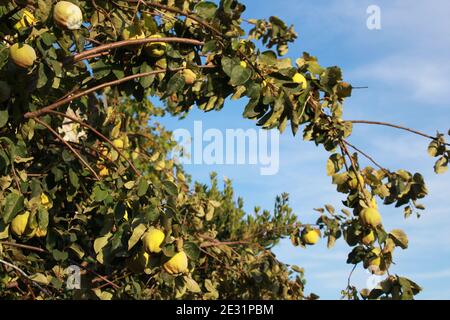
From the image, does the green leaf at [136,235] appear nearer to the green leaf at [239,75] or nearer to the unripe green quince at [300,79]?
the green leaf at [239,75]

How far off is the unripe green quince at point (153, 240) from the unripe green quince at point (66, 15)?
849mm

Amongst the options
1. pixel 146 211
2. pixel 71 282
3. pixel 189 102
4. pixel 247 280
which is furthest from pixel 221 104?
A: pixel 247 280

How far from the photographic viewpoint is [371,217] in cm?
279

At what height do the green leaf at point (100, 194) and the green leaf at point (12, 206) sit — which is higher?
the green leaf at point (100, 194)

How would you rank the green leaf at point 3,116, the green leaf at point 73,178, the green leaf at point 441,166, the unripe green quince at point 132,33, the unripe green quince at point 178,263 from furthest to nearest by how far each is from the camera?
the green leaf at point 73,178, the green leaf at point 441,166, the unripe green quince at point 132,33, the green leaf at point 3,116, the unripe green quince at point 178,263

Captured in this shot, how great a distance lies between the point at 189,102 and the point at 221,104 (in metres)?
0.34

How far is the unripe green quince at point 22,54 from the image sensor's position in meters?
2.40

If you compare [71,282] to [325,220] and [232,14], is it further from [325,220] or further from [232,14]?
[232,14]

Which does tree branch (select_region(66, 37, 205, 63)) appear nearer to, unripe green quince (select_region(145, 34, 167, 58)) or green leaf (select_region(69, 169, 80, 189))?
unripe green quince (select_region(145, 34, 167, 58))

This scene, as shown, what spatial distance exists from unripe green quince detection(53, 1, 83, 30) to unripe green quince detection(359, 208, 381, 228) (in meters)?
1.48

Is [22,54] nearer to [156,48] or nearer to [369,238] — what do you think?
[156,48]

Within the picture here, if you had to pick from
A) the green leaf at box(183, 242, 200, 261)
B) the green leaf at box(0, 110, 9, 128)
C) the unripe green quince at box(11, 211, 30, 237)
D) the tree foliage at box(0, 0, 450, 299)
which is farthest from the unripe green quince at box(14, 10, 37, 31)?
the green leaf at box(183, 242, 200, 261)

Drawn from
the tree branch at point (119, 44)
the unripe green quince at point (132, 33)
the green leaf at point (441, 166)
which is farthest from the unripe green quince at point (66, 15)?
the green leaf at point (441, 166)

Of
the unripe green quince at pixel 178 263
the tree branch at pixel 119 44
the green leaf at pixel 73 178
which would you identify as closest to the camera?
the unripe green quince at pixel 178 263
